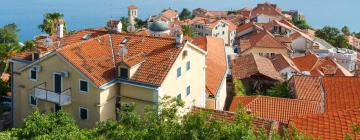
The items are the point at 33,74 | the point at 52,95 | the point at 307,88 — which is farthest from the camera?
the point at 307,88

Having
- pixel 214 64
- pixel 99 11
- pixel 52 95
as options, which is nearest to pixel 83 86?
pixel 52 95

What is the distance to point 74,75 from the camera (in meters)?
24.8

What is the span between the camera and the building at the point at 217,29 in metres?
90.0

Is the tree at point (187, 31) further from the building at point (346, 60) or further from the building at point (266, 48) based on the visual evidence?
the building at point (346, 60)

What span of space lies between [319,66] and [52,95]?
29.8 m

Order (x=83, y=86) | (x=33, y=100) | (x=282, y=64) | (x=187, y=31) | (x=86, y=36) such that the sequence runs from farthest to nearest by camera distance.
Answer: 1. (x=187, y=31)
2. (x=282, y=64)
3. (x=86, y=36)
4. (x=33, y=100)
5. (x=83, y=86)

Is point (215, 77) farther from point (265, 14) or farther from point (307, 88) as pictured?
point (265, 14)

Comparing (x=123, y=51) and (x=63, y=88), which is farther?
(x=123, y=51)

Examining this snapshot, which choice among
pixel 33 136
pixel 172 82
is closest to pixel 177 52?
pixel 172 82

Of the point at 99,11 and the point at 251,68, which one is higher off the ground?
the point at 99,11

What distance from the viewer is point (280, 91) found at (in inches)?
1291

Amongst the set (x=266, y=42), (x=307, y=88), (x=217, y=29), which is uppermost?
(x=217, y=29)

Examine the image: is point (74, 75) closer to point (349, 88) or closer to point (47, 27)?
point (349, 88)

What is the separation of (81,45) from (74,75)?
2113 mm
